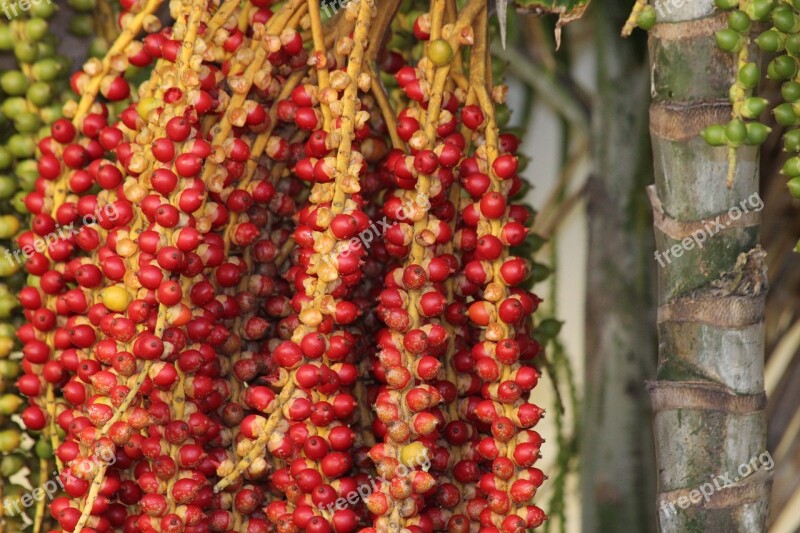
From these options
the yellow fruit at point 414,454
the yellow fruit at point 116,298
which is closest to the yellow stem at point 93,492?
the yellow fruit at point 116,298

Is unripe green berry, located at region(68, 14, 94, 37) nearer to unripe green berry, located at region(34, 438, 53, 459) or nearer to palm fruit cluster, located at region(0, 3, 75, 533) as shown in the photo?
palm fruit cluster, located at region(0, 3, 75, 533)

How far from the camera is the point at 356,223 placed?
2.63ft

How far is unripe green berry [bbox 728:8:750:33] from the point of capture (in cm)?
80

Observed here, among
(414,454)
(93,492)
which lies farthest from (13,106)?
(414,454)

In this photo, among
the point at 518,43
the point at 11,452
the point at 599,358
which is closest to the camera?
the point at 11,452

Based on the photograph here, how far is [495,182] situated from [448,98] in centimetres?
8

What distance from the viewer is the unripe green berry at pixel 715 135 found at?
2.70 ft

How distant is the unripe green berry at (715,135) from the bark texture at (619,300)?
1.87 feet

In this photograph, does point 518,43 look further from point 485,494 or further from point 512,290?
point 485,494

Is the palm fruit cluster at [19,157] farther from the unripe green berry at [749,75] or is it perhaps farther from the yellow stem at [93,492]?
the unripe green berry at [749,75]

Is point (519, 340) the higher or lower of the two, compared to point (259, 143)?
lower

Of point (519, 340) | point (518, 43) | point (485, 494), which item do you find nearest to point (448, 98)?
point (519, 340)

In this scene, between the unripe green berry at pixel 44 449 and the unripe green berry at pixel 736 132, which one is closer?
the unripe green berry at pixel 736 132

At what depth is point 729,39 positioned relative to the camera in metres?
0.81
